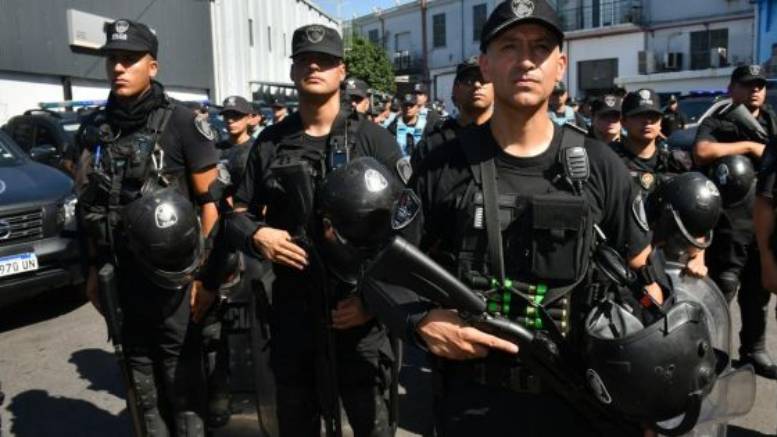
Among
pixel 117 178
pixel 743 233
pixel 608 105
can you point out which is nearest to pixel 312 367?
pixel 117 178

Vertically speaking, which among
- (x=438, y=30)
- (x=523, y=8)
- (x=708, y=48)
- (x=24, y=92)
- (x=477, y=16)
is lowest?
(x=523, y=8)

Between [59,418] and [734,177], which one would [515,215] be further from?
[59,418]

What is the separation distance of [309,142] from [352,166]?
1.87 ft

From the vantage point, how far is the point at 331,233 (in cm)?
263

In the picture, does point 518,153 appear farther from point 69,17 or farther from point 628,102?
point 69,17

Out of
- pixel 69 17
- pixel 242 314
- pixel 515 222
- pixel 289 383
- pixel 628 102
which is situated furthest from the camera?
pixel 69 17

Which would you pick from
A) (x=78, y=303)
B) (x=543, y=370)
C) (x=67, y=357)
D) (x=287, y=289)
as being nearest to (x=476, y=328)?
(x=543, y=370)

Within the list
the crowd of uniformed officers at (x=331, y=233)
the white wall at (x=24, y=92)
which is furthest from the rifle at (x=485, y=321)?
the white wall at (x=24, y=92)

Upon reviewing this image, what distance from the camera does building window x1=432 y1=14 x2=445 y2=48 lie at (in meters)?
44.0

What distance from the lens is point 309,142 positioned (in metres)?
2.94

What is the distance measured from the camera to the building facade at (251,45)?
27016 millimetres

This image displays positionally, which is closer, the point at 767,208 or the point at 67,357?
the point at 767,208

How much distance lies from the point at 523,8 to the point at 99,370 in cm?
425

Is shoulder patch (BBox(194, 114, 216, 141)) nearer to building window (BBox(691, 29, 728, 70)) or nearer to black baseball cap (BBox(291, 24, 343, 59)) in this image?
black baseball cap (BBox(291, 24, 343, 59))
